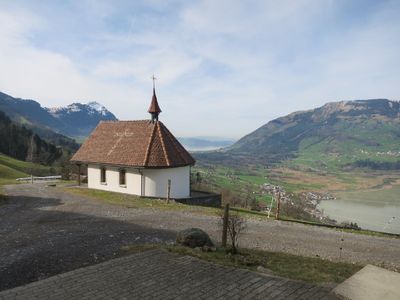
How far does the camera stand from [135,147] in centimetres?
3284

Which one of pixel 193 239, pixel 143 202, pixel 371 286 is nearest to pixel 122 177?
pixel 143 202

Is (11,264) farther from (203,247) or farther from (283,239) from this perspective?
(283,239)

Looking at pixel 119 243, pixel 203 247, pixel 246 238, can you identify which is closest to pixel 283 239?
pixel 246 238

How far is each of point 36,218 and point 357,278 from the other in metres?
16.7

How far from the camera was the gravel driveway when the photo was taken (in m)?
11.8

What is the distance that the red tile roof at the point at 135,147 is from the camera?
31.2 metres

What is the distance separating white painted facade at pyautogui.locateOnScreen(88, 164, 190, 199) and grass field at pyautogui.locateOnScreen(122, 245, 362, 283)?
1771cm

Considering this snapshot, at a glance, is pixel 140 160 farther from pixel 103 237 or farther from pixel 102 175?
pixel 103 237

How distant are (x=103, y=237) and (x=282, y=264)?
7.45 metres

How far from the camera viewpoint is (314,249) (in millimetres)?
15836

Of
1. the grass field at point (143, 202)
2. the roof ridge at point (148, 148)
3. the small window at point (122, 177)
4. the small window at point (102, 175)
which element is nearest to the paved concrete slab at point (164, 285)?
the grass field at point (143, 202)

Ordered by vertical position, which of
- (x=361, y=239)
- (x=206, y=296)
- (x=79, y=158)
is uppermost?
(x=79, y=158)

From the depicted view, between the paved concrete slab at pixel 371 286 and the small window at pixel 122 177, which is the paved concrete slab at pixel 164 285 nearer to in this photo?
the paved concrete slab at pixel 371 286

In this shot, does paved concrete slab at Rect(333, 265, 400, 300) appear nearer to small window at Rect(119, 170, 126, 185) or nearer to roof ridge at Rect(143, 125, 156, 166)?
roof ridge at Rect(143, 125, 156, 166)
